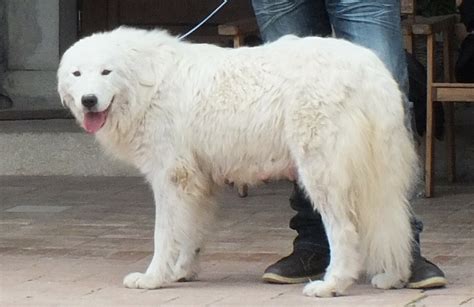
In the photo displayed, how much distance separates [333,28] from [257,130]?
2.12 ft

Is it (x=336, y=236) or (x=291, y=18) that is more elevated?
(x=291, y=18)

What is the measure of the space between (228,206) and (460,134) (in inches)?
79.3

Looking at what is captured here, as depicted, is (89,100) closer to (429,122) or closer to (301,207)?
(301,207)

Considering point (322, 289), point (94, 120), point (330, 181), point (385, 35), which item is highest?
point (385, 35)

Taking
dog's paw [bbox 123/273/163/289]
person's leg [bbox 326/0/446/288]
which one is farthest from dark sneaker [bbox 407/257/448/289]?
dog's paw [bbox 123/273/163/289]

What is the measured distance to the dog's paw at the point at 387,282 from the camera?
17.2 feet

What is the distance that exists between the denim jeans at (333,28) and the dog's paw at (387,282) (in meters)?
0.17

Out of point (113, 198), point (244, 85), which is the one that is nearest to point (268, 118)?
→ point (244, 85)

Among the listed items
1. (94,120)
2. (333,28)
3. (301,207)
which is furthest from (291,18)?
(94,120)

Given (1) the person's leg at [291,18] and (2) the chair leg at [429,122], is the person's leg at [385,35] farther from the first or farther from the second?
(2) the chair leg at [429,122]

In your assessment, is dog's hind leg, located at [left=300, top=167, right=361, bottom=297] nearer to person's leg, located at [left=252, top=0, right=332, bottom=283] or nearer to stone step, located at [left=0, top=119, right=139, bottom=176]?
person's leg, located at [left=252, top=0, right=332, bottom=283]

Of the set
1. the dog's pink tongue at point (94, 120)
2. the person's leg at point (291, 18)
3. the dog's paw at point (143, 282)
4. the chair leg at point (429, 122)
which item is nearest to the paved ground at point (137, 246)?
the dog's paw at point (143, 282)

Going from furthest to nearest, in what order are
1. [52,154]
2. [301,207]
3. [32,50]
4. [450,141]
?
[32,50]
[52,154]
[450,141]
[301,207]

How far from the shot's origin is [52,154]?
9.20 m
